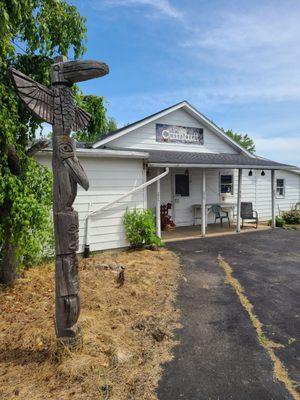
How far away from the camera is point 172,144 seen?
43.1 feet

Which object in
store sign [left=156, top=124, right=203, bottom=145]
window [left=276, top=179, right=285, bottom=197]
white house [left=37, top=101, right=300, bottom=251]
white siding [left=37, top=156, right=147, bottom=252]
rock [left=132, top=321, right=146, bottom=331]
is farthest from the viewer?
window [left=276, top=179, right=285, bottom=197]

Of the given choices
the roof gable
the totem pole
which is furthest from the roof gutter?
the totem pole

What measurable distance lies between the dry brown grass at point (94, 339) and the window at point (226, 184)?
8919 millimetres

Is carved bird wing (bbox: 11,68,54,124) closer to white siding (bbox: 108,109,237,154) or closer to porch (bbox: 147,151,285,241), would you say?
porch (bbox: 147,151,285,241)

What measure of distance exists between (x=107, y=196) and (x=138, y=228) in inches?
49.0

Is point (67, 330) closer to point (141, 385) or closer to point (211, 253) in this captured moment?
point (141, 385)

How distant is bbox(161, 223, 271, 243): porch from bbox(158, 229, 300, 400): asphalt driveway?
2.33 m

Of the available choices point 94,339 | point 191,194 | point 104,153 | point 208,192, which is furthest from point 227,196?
point 94,339

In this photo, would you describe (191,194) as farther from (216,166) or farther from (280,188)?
(280,188)

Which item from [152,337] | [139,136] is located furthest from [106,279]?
[139,136]

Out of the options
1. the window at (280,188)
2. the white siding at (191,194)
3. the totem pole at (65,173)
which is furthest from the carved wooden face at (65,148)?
the window at (280,188)

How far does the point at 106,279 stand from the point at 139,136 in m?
7.30

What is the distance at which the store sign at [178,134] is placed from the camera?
12847 mm

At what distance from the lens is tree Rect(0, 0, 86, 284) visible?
4.59 meters
